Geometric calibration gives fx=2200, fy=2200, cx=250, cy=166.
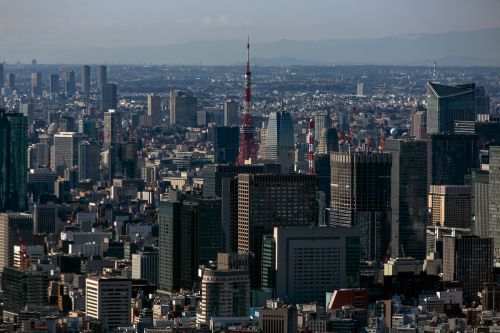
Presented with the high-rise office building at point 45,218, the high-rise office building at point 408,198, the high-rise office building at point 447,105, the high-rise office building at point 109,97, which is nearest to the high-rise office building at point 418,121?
the high-rise office building at point 447,105

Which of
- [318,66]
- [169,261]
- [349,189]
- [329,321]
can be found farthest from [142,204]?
[329,321]

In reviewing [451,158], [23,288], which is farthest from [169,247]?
[451,158]

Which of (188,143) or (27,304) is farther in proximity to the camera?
(188,143)

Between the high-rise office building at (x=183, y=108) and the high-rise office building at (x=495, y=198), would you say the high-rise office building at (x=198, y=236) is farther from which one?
the high-rise office building at (x=183, y=108)

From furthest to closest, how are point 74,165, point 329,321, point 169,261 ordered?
point 74,165 < point 169,261 < point 329,321

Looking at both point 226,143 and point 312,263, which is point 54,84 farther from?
point 312,263

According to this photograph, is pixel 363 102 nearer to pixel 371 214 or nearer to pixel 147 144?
pixel 147 144
